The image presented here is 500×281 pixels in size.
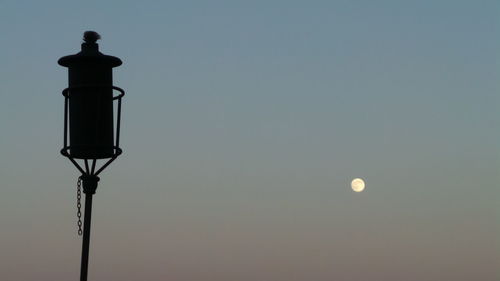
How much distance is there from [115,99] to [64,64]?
792 millimetres

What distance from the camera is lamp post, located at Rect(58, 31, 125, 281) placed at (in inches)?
441

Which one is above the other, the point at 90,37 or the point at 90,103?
the point at 90,37

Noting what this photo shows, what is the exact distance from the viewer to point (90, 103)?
11.3 m

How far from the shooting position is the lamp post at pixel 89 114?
11.2 meters

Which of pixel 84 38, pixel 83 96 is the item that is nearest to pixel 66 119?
pixel 83 96

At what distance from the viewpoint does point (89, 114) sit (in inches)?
443

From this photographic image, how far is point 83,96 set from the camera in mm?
11359

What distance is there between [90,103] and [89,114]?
0.15 meters

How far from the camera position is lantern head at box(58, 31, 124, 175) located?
11234 millimetres

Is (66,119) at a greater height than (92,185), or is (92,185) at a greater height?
(66,119)

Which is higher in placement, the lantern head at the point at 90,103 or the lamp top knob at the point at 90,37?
the lamp top knob at the point at 90,37

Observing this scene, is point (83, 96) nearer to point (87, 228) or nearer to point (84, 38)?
point (84, 38)

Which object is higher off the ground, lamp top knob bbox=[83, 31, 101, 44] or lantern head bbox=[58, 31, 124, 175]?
lamp top knob bbox=[83, 31, 101, 44]

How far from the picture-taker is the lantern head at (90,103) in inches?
442
